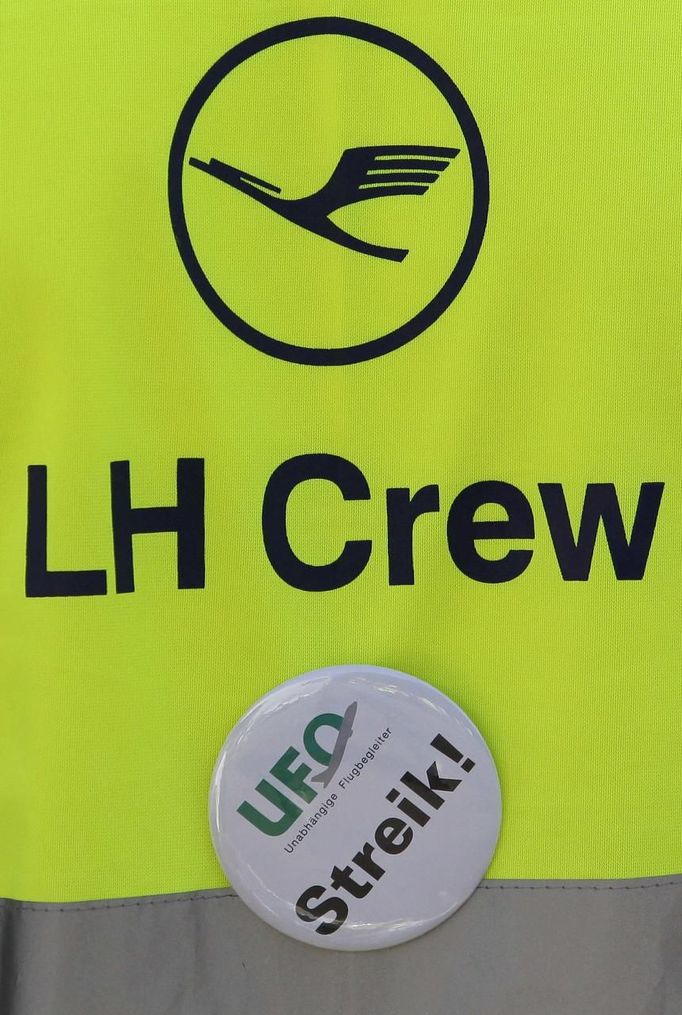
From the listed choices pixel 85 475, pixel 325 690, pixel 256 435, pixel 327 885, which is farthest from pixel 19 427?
pixel 327 885

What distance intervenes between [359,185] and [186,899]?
0.59 meters

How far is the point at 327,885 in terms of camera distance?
77 cm

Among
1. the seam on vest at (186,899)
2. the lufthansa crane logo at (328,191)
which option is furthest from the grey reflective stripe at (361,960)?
the lufthansa crane logo at (328,191)

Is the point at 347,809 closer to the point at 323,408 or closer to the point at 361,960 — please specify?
the point at 361,960

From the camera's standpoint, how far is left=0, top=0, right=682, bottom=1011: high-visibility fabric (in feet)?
2.59

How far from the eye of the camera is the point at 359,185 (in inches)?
31.6

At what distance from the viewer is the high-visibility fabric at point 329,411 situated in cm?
79

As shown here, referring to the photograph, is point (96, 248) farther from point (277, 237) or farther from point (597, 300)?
point (597, 300)

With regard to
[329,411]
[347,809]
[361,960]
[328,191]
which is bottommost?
[361,960]

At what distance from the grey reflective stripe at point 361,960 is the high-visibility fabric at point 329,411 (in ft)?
0.07

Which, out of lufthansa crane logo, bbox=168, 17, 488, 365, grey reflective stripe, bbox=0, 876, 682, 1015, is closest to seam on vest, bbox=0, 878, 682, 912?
grey reflective stripe, bbox=0, 876, 682, 1015

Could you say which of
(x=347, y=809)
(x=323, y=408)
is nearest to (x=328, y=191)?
(x=323, y=408)

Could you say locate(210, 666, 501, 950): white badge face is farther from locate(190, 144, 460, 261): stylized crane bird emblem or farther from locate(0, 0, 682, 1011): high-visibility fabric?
locate(190, 144, 460, 261): stylized crane bird emblem

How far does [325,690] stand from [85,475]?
26cm
